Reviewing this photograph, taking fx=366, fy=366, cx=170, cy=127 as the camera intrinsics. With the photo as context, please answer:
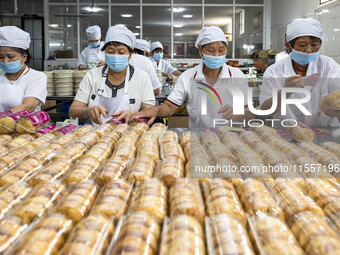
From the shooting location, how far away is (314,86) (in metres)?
2.64

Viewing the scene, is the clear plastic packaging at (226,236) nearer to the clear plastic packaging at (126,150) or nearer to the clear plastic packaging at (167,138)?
the clear plastic packaging at (126,150)

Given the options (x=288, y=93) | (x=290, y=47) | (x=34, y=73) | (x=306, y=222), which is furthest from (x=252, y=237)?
(x=34, y=73)

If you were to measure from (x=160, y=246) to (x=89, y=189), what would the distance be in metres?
0.40

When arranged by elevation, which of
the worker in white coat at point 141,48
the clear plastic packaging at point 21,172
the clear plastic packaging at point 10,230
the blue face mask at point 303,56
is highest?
the worker in white coat at point 141,48

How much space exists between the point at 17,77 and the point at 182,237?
301cm

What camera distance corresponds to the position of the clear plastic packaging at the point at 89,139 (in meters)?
1.92

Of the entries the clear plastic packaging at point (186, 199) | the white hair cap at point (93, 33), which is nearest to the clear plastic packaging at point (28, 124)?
the clear plastic packaging at point (186, 199)

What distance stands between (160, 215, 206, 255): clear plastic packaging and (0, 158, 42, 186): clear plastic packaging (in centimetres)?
66

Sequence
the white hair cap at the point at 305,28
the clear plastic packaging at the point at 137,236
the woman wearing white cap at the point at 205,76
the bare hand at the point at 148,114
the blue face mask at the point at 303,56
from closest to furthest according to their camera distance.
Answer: the clear plastic packaging at the point at 137,236 → the bare hand at the point at 148,114 → the white hair cap at the point at 305,28 → the blue face mask at the point at 303,56 → the woman wearing white cap at the point at 205,76

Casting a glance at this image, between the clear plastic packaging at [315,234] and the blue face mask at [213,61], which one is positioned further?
the blue face mask at [213,61]

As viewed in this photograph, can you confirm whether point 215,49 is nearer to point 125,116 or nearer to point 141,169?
point 125,116

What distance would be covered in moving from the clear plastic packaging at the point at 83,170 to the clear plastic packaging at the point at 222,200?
454mm

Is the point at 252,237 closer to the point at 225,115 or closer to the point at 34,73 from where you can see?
the point at 225,115

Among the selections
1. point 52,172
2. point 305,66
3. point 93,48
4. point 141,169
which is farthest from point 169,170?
point 93,48
